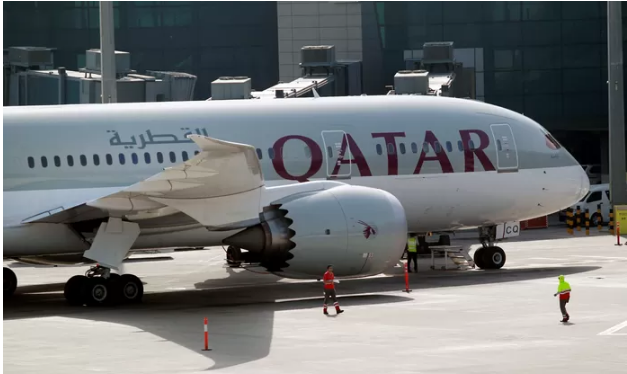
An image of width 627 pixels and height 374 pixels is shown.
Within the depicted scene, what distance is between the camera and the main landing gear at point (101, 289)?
28.4m

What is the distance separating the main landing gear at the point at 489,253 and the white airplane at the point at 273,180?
5 cm

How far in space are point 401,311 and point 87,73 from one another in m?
27.1

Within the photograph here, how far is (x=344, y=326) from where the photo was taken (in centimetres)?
2423

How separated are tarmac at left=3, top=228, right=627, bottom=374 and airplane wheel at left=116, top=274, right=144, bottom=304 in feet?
1.09

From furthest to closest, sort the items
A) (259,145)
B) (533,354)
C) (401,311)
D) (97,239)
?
(259,145) → (97,239) → (401,311) → (533,354)

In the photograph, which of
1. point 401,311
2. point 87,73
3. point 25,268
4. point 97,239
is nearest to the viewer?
point 401,311

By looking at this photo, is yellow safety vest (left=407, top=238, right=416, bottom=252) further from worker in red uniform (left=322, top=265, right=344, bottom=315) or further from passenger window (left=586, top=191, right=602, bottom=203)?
passenger window (left=586, top=191, right=602, bottom=203)

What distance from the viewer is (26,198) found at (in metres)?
29.0

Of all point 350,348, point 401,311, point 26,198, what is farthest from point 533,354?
point 26,198

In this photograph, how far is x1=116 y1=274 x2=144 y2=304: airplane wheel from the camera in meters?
28.7

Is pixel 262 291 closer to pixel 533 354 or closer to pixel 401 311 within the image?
pixel 401 311

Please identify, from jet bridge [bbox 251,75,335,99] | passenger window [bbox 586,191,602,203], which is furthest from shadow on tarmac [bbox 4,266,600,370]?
passenger window [bbox 586,191,602,203]

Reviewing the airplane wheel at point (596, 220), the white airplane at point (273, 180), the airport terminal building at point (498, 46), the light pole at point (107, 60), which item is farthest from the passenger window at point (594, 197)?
the light pole at point (107, 60)

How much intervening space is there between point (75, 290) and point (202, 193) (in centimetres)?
415
